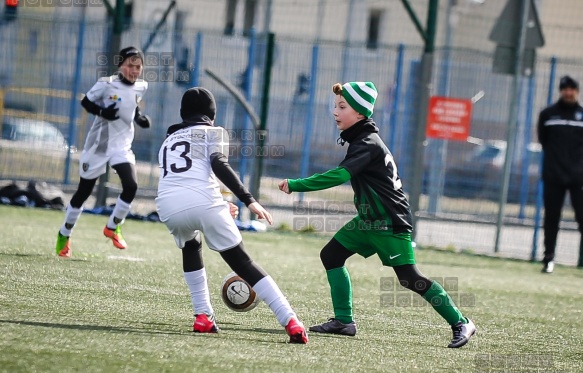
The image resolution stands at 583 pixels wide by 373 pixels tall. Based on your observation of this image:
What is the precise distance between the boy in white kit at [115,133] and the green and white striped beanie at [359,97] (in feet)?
13.0

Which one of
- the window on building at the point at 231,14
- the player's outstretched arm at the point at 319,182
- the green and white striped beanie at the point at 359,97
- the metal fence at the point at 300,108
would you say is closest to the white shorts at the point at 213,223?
the player's outstretched arm at the point at 319,182

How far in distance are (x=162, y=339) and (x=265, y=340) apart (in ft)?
2.29

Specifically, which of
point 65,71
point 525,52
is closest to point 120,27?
point 65,71

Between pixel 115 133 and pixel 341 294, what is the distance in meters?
4.36

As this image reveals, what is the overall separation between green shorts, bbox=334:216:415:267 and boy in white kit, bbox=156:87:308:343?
92 centimetres

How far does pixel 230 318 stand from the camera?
7633 millimetres

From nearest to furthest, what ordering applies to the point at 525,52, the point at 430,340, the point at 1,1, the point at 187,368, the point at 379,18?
the point at 187,368, the point at 430,340, the point at 525,52, the point at 1,1, the point at 379,18

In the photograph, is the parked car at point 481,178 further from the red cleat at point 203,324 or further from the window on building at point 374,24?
the window on building at point 374,24

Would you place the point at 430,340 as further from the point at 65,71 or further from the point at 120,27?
the point at 65,71

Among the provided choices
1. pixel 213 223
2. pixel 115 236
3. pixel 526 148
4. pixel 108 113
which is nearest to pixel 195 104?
pixel 213 223

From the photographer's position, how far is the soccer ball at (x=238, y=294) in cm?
745

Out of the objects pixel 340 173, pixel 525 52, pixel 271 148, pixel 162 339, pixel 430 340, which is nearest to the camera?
pixel 162 339

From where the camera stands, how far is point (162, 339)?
629 centimetres

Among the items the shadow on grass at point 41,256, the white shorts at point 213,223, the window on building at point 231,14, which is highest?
the window on building at point 231,14
